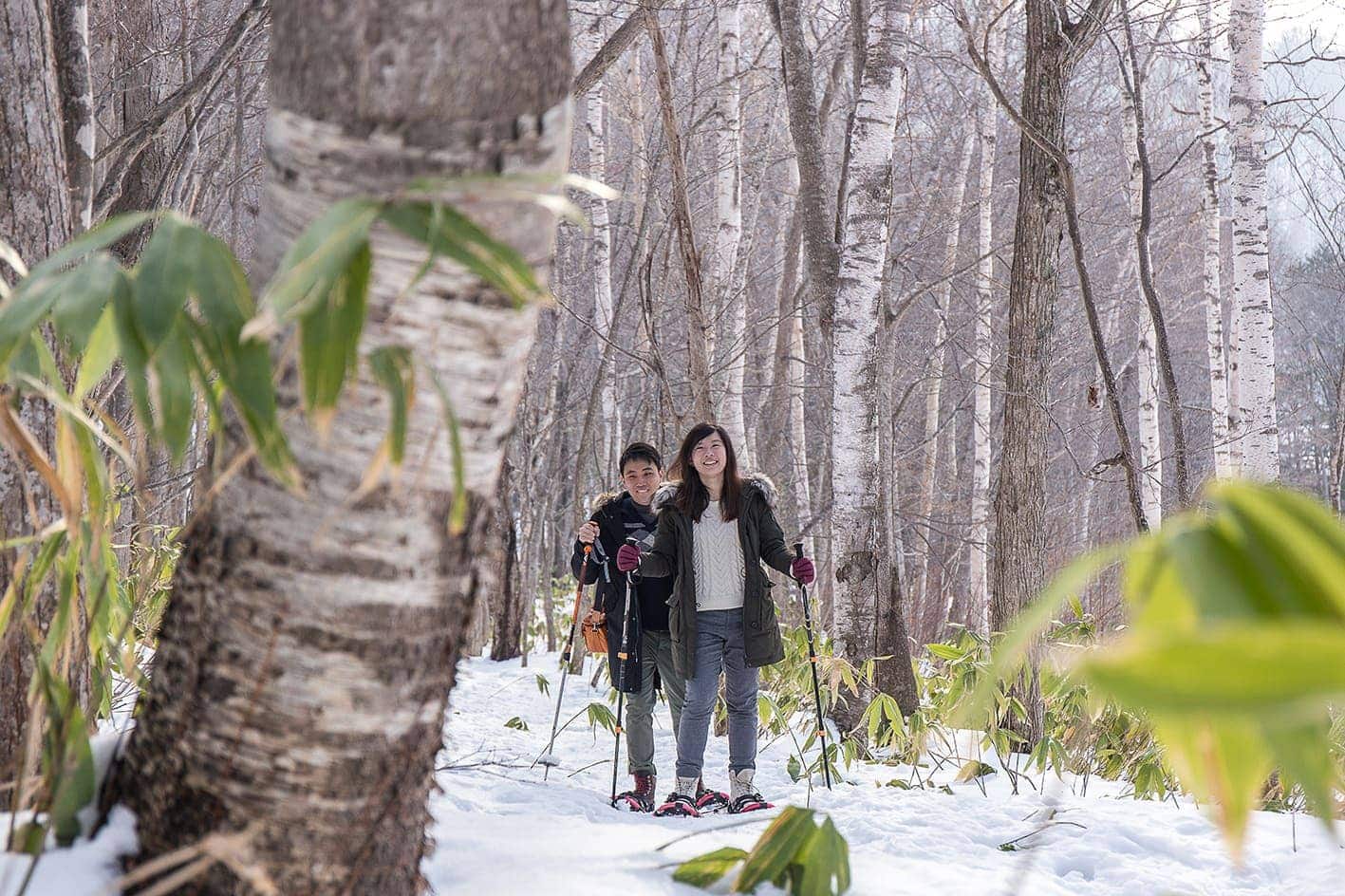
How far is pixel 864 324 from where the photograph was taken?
601 cm

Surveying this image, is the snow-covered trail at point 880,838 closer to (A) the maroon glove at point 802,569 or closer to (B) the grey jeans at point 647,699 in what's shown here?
(B) the grey jeans at point 647,699

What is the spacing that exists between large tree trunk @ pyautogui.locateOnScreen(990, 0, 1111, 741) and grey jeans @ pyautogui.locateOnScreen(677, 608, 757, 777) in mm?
1710

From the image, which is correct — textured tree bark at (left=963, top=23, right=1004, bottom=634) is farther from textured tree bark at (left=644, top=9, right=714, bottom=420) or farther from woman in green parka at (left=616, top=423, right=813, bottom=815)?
woman in green parka at (left=616, top=423, right=813, bottom=815)

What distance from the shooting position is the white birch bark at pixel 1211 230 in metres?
9.34

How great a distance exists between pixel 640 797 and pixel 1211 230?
8.43 meters

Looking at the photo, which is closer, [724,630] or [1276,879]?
[1276,879]

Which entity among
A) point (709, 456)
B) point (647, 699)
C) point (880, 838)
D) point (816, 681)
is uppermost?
point (709, 456)

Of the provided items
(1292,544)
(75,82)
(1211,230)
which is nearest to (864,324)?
(75,82)

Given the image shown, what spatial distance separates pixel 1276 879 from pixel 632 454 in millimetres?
3632

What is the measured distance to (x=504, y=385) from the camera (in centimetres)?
108

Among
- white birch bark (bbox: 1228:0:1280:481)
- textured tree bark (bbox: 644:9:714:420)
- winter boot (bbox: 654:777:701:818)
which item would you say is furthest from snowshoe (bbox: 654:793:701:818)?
white birch bark (bbox: 1228:0:1280:481)

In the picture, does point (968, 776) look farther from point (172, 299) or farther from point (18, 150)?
point (172, 299)

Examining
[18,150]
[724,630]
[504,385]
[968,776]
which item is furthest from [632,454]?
[504,385]

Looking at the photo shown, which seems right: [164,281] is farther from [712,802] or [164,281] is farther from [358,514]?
[712,802]
